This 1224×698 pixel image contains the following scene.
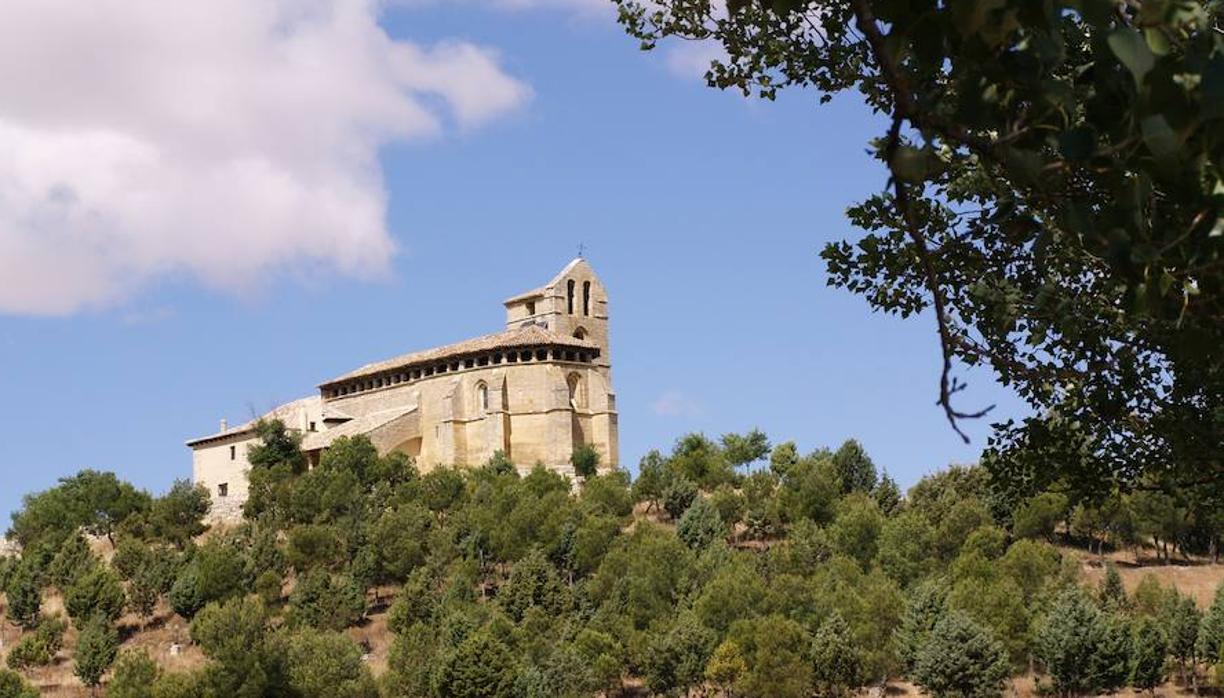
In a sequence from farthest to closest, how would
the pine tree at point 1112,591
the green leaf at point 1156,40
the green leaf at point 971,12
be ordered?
1. the pine tree at point 1112,591
2. the green leaf at point 971,12
3. the green leaf at point 1156,40

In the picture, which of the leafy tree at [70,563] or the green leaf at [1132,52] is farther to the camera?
the leafy tree at [70,563]

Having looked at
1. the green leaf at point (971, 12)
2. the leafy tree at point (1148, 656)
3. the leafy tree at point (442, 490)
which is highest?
the leafy tree at point (442, 490)

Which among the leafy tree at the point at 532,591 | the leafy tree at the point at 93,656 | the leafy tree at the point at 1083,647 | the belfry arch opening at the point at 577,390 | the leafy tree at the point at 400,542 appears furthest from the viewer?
the belfry arch opening at the point at 577,390

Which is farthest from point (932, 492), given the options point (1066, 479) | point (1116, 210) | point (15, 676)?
point (1116, 210)

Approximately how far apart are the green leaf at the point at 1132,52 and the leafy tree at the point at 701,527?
54.2 metres

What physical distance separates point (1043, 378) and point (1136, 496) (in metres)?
53.3

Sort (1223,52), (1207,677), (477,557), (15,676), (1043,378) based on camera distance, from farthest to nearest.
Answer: (477,557)
(1207,677)
(15,676)
(1043,378)
(1223,52)

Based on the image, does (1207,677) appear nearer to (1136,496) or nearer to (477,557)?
(1136,496)

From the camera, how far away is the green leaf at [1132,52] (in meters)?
2.92

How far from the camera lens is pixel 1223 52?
3.05 meters

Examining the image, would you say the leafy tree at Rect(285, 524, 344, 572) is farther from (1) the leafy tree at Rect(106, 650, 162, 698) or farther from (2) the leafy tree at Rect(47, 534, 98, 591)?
(1) the leafy tree at Rect(106, 650, 162, 698)

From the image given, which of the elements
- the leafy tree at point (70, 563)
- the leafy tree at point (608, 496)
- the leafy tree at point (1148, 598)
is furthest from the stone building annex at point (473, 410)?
the leafy tree at point (1148, 598)

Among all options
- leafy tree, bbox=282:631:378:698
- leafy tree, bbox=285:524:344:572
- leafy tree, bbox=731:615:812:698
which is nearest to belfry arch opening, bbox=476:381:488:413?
leafy tree, bbox=285:524:344:572

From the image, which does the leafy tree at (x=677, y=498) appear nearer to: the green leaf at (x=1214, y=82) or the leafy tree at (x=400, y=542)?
the leafy tree at (x=400, y=542)
